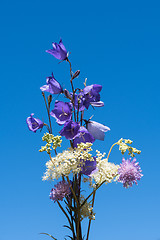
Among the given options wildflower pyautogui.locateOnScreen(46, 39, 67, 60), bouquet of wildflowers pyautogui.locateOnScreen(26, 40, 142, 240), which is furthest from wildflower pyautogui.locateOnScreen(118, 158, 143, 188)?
wildflower pyautogui.locateOnScreen(46, 39, 67, 60)

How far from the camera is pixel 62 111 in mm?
2119

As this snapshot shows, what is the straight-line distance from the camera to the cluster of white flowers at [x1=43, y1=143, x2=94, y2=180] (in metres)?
1.90

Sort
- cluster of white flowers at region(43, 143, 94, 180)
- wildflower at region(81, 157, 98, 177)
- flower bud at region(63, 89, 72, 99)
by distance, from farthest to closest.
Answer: flower bud at region(63, 89, 72, 99) < wildflower at region(81, 157, 98, 177) < cluster of white flowers at region(43, 143, 94, 180)

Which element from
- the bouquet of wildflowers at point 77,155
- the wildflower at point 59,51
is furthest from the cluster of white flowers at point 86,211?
the wildflower at point 59,51

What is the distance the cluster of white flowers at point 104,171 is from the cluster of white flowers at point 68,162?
0.09 meters

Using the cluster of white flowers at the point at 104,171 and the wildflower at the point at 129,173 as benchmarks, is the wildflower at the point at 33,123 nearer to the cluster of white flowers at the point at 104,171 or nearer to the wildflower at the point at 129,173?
the cluster of white flowers at the point at 104,171

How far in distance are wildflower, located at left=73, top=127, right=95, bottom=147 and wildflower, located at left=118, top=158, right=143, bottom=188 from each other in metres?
0.24

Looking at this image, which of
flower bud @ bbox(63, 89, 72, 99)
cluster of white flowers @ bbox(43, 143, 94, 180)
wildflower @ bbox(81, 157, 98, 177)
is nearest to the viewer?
cluster of white flowers @ bbox(43, 143, 94, 180)

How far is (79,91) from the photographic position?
215 centimetres

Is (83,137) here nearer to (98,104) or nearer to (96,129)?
(96,129)

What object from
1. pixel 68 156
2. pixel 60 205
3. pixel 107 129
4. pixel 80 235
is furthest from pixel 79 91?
pixel 80 235

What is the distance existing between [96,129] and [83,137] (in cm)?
14

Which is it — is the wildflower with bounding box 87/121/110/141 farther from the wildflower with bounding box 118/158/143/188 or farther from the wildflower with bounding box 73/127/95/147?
the wildflower with bounding box 118/158/143/188

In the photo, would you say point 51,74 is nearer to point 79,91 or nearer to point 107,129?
point 79,91
